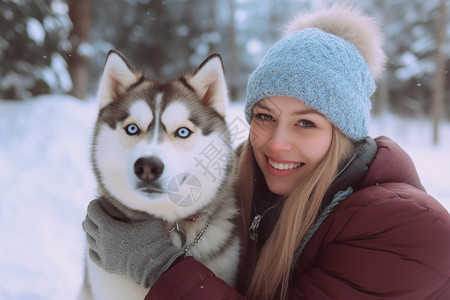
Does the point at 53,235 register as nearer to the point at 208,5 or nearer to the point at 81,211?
the point at 81,211

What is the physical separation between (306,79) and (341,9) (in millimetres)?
605

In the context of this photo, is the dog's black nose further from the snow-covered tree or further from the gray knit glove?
the snow-covered tree

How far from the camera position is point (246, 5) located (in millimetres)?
14141

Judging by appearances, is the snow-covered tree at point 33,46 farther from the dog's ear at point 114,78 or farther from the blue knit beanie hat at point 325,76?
the blue knit beanie hat at point 325,76

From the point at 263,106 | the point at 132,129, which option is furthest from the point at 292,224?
the point at 132,129

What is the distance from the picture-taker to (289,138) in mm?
1496

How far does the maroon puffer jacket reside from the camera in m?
1.17

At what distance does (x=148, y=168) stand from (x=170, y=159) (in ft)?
0.30

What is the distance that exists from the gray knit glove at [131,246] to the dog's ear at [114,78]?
1.59 feet

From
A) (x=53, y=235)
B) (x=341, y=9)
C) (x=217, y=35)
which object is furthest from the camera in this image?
(x=217, y=35)

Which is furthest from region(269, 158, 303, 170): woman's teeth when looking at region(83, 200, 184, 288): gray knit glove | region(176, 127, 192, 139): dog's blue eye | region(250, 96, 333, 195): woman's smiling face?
region(83, 200, 184, 288): gray knit glove

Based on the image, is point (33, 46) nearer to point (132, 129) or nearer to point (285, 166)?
point (132, 129)

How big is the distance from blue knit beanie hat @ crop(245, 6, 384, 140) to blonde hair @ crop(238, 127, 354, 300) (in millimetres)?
115

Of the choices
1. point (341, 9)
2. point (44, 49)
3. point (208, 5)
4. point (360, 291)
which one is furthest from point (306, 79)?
point (208, 5)
